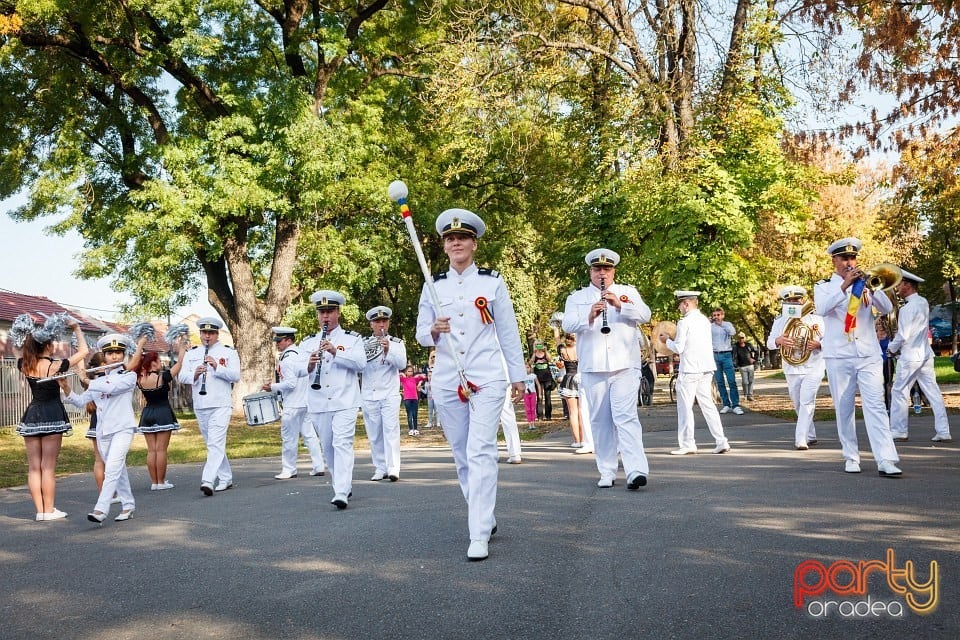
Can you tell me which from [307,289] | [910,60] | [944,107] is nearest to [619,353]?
[910,60]

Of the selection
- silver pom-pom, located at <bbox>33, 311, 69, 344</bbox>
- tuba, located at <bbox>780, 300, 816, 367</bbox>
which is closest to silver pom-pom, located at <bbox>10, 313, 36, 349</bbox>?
silver pom-pom, located at <bbox>33, 311, 69, 344</bbox>

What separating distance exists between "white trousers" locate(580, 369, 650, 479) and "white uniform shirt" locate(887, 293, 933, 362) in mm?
5538

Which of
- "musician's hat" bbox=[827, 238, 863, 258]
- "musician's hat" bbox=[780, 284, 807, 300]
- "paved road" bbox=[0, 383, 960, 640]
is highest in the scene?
"musician's hat" bbox=[827, 238, 863, 258]

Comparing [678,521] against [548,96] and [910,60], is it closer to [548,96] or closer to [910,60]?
[910,60]

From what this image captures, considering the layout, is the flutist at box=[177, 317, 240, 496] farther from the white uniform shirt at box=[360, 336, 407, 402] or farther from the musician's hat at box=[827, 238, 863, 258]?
the musician's hat at box=[827, 238, 863, 258]

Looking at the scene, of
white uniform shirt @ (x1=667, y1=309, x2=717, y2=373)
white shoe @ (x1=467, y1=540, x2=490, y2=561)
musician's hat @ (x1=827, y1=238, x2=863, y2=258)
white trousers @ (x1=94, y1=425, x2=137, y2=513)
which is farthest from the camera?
white uniform shirt @ (x1=667, y1=309, x2=717, y2=373)

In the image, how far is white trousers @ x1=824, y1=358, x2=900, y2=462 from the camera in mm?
9312

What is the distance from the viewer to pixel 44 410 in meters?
9.80

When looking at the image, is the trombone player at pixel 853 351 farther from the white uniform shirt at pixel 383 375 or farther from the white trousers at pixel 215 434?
the white trousers at pixel 215 434

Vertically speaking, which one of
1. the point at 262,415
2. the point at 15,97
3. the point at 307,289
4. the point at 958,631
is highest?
the point at 15,97

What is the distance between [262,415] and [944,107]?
431 inches

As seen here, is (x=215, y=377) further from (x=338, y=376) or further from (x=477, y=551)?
(x=477, y=551)

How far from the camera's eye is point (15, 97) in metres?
27.1

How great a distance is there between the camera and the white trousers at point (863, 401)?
931 centimetres
